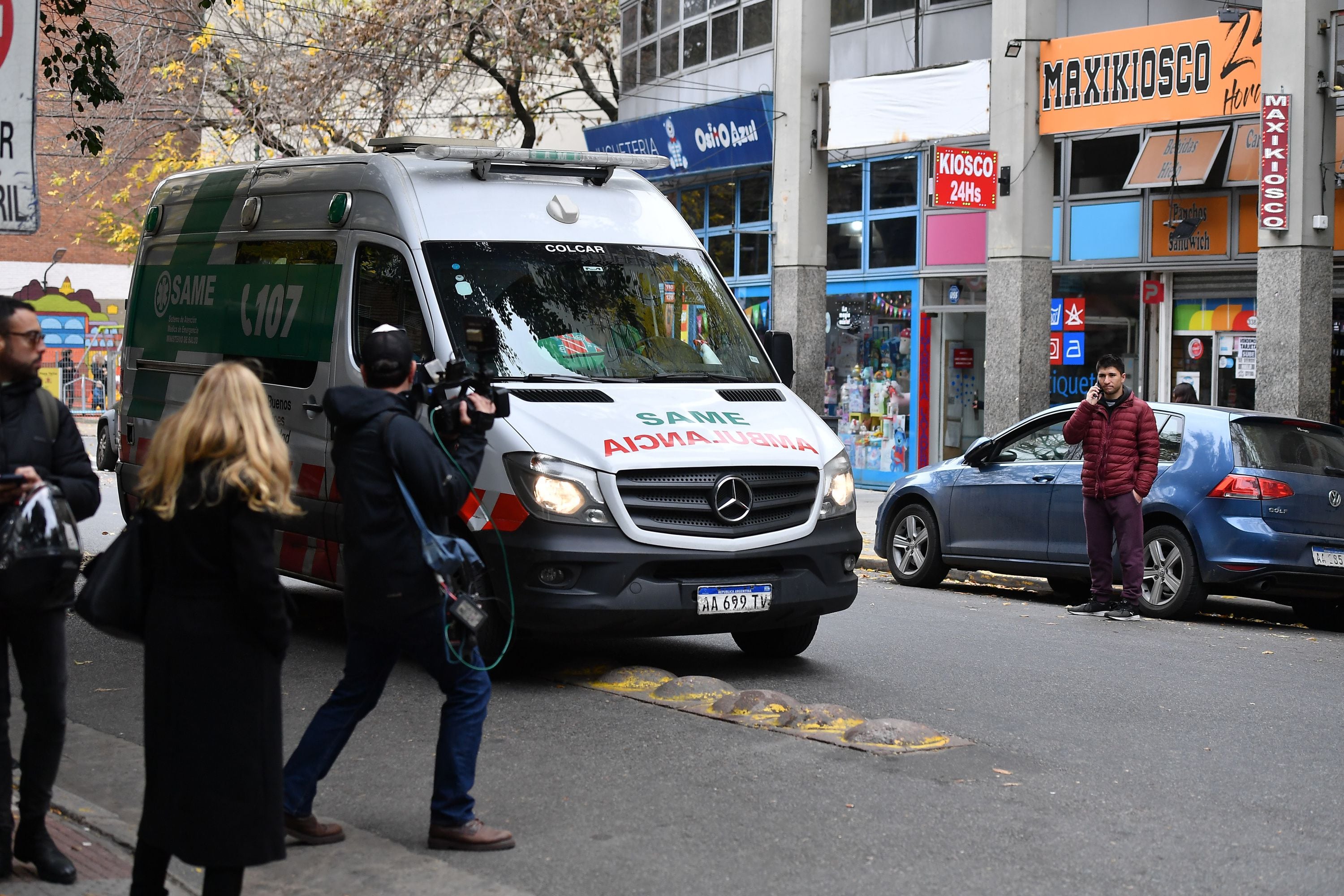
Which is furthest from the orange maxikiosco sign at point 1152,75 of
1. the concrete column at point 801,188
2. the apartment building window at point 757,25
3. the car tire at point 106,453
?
the car tire at point 106,453

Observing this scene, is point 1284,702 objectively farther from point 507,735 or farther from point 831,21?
point 831,21

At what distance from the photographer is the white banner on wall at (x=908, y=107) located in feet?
64.3

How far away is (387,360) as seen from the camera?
213 inches

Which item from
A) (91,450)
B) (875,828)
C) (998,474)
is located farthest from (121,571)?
(91,450)

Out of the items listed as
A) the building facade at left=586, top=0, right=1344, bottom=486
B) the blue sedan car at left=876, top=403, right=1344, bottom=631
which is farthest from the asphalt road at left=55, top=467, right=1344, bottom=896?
the building facade at left=586, top=0, right=1344, bottom=486

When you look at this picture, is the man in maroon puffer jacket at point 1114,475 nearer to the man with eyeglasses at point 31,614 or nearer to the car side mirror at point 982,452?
the car side mirror at point 982,452

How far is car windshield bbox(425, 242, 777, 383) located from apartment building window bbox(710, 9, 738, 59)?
53.5ft

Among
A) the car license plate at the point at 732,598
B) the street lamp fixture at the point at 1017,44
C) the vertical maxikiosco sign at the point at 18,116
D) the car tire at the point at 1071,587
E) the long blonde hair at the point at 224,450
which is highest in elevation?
the street lamp fixture at the point at 1017,44

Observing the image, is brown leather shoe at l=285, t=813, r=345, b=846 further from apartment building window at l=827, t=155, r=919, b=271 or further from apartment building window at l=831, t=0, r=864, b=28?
apartment building window at l=831, t=0, r=864, b=28

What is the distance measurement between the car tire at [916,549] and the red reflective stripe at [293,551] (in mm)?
Result: 6168

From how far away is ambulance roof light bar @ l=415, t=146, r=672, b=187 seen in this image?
9.18 metres

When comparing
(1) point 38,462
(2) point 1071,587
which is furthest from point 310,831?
(2) point 1071,587

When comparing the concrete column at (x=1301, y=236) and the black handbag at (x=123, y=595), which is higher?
the concrete column at (x=1301, y=236)

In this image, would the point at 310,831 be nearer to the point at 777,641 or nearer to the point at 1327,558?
the point at 777,641
